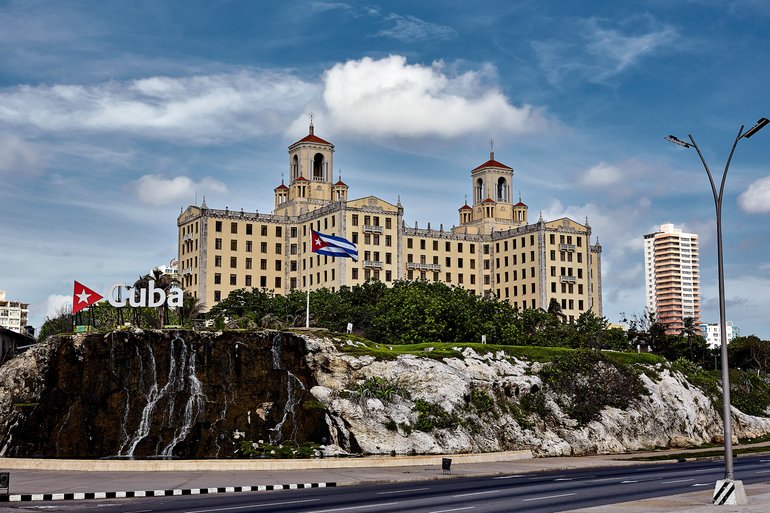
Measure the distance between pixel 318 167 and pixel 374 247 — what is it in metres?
23.0

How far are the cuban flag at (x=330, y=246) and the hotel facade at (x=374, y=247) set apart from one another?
67.6 metres

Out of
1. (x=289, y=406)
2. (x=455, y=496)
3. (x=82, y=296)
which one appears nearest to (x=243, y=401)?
(x=289, y=406)

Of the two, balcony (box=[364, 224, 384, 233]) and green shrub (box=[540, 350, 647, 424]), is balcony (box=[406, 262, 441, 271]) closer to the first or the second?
balcony (box=[364, 224, 384, 233])

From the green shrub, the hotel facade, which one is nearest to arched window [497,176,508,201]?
the hotel facade

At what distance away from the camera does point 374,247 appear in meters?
160

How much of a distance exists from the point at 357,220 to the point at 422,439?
91.2m

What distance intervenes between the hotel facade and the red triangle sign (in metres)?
77.2

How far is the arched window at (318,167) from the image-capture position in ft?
571

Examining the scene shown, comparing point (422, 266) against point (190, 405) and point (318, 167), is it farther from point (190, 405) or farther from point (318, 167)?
point (190, 405)

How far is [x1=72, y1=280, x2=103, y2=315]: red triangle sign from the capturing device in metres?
72.9

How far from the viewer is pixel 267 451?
65.6 meters

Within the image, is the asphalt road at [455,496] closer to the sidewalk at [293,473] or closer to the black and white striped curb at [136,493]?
the black and white striped curb at [136,493]

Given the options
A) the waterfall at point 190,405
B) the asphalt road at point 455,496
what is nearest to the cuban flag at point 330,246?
the waterfall at point 190,405

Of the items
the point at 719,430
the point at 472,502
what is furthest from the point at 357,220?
the point at 472,502
